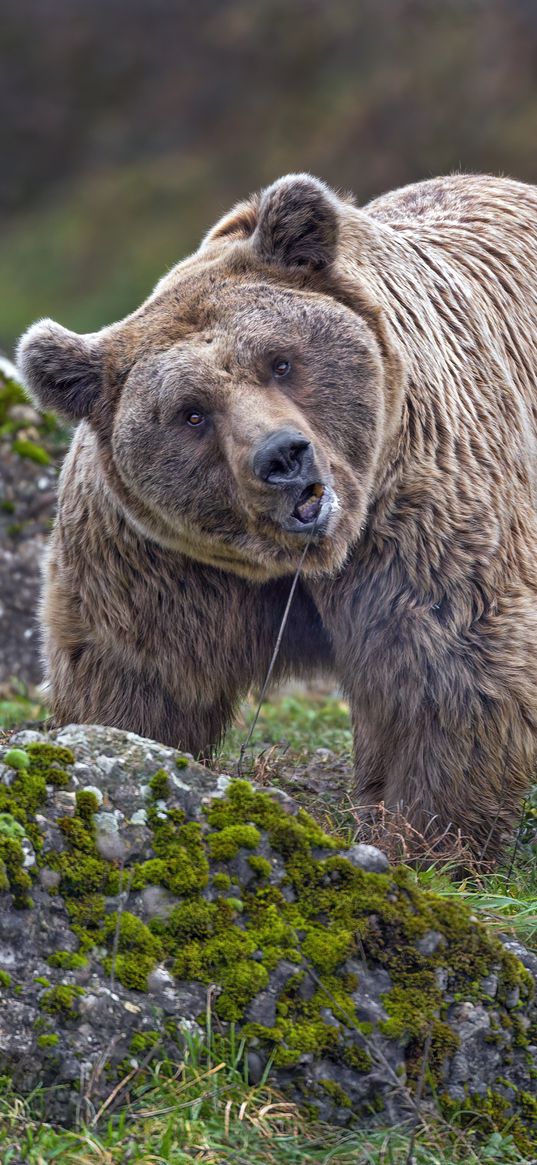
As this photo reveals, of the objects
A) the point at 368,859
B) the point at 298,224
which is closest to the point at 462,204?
the point at 298,224

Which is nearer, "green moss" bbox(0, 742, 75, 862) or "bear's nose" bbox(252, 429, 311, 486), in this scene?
"green moss" bbox(0, 742, 75, 862)

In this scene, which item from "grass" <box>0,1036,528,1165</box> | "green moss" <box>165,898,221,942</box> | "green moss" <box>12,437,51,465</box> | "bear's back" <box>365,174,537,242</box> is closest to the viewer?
"grass" <box>0,1036,528,1165</box>

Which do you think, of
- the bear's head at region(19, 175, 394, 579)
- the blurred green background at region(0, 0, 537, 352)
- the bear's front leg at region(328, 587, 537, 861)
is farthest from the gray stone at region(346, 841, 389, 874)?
the blurred green background at region(0, 0, 537, 352)

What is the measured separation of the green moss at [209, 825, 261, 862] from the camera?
3623 mm

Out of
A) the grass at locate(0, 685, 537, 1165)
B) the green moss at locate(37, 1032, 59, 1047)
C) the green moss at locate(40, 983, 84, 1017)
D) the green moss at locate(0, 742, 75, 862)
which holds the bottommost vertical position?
the grass at locate(0, 685, 537, 1165)

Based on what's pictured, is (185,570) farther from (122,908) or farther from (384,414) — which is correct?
(122,908)

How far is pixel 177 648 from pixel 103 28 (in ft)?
97.5

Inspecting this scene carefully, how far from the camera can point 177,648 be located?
518 centimetres

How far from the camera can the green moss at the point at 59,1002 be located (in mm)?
3354

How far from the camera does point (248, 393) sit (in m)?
4.70

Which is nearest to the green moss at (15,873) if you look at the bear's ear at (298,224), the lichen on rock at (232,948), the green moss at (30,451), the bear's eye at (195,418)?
the lichen on rock at (232,948)

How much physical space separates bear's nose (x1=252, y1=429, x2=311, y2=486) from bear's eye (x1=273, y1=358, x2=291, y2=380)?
330mm

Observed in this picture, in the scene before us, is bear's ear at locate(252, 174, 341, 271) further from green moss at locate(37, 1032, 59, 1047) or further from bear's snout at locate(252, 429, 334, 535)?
green moss at locate(37, 1032, 59, 1047)

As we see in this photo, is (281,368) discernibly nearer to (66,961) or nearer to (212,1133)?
(66,961)
